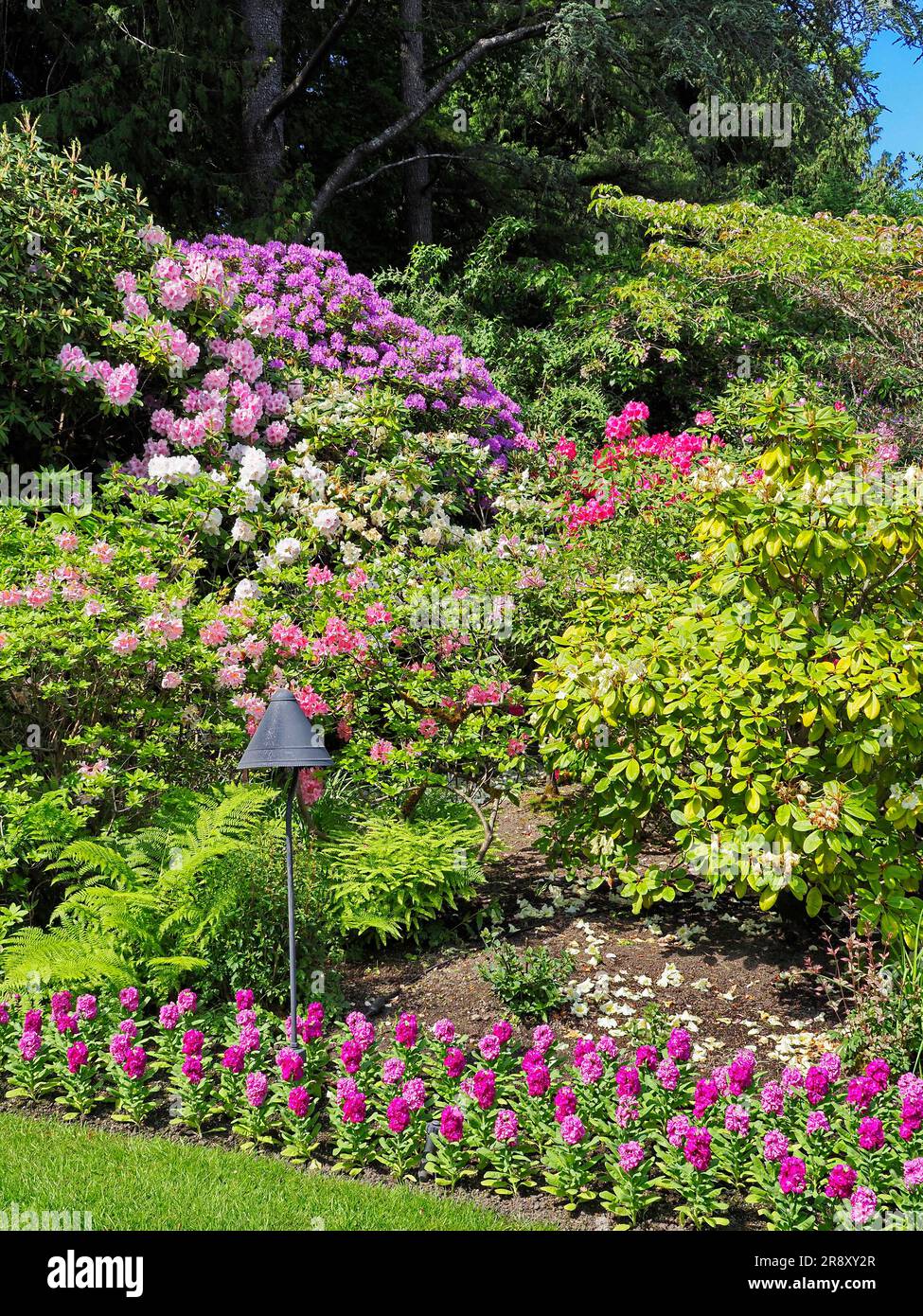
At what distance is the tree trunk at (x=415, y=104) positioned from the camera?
12.6 metres

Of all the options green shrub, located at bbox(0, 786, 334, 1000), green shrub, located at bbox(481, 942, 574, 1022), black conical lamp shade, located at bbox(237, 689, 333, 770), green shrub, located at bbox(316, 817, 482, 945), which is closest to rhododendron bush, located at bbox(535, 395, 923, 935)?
green shrub, located at bbox(481, 942, 574, 1022)

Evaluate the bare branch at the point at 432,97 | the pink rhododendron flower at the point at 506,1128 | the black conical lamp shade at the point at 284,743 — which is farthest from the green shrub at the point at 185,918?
the bare branch at the point at 432,97

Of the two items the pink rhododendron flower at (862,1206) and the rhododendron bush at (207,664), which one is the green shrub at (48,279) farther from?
the pink rhododendron flower at (862,1206)

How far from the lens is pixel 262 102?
36.1ft

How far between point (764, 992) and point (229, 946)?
6.61 ft

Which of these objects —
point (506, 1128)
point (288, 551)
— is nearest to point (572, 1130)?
point (506, 1128)

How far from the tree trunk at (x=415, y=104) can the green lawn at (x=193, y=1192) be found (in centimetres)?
1156

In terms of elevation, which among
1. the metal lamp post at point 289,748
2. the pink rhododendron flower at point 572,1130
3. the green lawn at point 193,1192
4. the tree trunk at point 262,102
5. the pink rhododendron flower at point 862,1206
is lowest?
the green lawn at point 193,1192

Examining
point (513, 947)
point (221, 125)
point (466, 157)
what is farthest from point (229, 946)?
point (466, 157)

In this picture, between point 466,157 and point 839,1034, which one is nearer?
point 839,1034

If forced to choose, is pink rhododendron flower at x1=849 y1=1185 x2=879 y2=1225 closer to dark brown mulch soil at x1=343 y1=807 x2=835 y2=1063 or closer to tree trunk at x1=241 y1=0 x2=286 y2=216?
dark brown mulch soil at x1=343 y1=807 x2=835 y2=1063

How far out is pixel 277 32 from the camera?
36.3 feet
